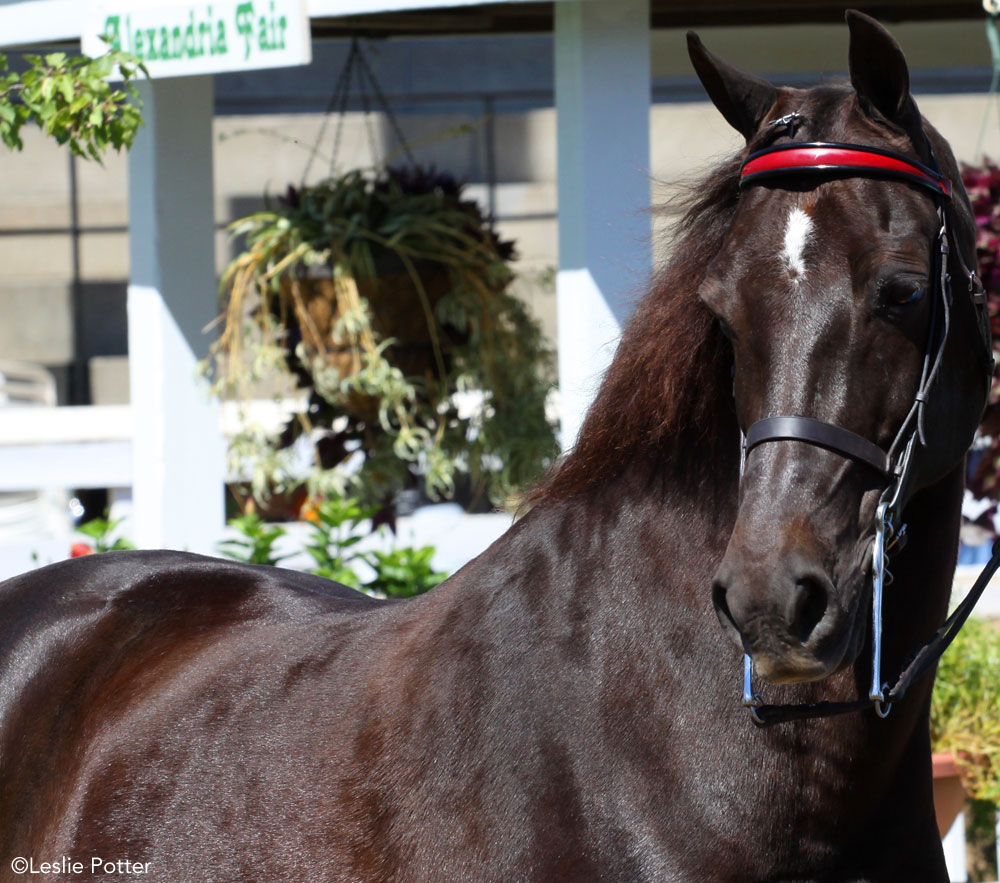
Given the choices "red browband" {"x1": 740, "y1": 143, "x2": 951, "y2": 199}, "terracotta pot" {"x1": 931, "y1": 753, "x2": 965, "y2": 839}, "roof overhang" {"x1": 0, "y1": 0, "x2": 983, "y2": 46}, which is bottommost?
"terracotta pot" {"x1": 931, "y1": 753, "x2": 965, "y2": 839}

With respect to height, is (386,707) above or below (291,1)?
below

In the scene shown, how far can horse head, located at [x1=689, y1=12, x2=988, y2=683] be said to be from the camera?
1216mm

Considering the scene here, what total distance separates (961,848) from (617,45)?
2.37 meters

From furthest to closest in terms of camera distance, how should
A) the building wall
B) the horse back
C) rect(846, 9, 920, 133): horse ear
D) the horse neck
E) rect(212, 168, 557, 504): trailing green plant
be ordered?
the building wall, rect(212, 168, 557, 504): trailing green plant, the horse back, the horse neck, rect(846, 9, 920, 133): horse ear

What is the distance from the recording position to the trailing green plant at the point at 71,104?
2.39 meters

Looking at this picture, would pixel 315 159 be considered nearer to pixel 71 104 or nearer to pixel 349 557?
pixel 349 557

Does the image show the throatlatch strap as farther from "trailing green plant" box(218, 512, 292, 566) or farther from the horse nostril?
"trailing green plant" box(218, 512, 292, 566)

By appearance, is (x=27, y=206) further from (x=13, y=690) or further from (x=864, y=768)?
(x=864, y=768)

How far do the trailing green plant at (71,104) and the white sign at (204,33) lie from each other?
63cm

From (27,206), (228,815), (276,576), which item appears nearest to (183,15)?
(276,576)

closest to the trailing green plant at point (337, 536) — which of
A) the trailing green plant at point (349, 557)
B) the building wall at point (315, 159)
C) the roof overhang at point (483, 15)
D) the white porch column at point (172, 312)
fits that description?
the trailing green plant at point (349, 557)

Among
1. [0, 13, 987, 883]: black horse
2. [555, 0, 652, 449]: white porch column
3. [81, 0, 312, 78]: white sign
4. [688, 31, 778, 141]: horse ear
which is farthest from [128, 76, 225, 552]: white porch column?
[688, 31, 778, 141]: horse ear

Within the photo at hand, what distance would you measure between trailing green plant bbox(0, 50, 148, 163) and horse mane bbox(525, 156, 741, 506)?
4.31 ft

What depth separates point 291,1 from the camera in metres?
3.12
